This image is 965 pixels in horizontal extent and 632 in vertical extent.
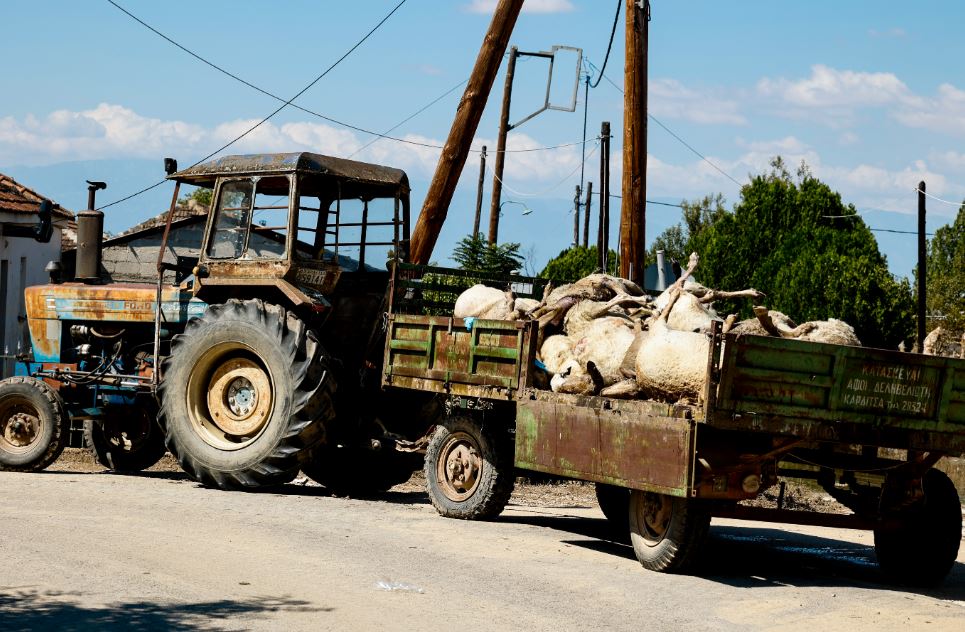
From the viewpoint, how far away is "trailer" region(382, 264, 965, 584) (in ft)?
28.3

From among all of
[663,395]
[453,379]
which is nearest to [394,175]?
[453,379]

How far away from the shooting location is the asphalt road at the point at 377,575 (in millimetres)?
7316

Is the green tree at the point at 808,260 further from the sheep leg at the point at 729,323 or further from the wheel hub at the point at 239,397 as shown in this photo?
the sheep leg at the point at 729,323

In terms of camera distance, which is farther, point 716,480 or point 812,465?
point 812,465

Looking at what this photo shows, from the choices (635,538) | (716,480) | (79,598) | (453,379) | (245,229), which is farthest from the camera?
(245,229)

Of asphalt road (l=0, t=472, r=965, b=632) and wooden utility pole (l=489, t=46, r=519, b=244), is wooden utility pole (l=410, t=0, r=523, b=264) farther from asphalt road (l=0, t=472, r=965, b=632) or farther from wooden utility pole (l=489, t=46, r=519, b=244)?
wooden utility pole (l=489, t=46, r=519, b=244)

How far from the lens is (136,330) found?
1445 cm

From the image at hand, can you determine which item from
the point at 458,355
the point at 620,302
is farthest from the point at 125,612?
the point at 620,302

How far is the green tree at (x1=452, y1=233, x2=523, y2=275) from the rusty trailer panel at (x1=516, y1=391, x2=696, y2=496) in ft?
54.4

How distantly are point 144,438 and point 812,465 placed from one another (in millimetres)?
7971

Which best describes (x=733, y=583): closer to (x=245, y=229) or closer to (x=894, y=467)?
(x=894, y=467)

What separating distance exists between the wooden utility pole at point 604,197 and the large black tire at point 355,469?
10.9m

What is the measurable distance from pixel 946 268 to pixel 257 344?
54533 mm

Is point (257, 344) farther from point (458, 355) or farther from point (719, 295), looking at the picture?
point (719, 295)
